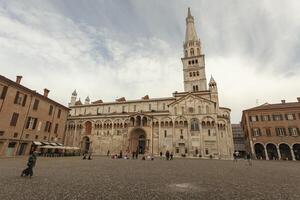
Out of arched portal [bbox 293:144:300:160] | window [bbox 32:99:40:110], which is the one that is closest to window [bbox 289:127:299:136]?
arched portal [bbox 293:144:300:160]

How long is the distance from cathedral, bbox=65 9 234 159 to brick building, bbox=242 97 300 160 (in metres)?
5.81

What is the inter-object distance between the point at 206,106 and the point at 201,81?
41.8 ft

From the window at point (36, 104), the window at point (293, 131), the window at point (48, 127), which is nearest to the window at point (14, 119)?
the window at point (36, 104)

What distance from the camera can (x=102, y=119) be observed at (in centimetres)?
4638

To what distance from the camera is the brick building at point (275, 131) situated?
114 feet

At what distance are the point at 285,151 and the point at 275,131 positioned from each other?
4946 millimetres

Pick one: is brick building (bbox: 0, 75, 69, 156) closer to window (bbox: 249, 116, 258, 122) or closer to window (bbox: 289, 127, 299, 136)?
window (bbox: 249, 116, 258, 122)

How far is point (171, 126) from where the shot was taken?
40406 millimetres

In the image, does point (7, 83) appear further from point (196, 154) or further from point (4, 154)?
point (196, 154)

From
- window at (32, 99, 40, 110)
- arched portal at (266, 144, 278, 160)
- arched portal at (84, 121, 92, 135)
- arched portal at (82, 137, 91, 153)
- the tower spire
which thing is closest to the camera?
window at (32, 99, 40, 110)

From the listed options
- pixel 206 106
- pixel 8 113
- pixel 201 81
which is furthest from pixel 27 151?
pixel 201 81

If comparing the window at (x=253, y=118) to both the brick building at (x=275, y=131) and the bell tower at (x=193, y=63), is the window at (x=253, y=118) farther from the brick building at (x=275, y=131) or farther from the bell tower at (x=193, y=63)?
the bell tower at (x=193, y=63)

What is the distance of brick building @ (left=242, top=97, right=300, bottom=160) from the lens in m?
34.8

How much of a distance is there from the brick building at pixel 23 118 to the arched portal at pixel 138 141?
1859cm
